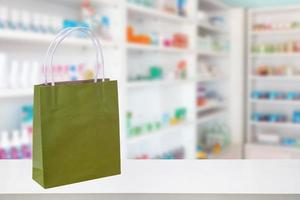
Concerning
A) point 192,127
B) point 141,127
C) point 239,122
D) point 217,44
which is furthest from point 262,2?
point 141,127

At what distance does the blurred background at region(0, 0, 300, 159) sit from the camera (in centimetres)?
210

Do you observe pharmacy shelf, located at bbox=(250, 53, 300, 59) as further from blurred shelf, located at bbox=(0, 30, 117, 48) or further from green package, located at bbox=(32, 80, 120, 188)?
green package, located at bbox=(32, 80, 120, 188)

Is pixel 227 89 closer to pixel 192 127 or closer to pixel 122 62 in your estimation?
pixel 192 127

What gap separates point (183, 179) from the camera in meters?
0.80

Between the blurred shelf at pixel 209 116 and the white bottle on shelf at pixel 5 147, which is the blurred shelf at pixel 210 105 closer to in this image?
the blurred shelf at pixel 209 116

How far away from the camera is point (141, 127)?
9.47ft

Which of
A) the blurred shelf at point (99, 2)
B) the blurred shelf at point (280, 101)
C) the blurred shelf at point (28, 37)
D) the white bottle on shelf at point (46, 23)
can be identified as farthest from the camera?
the blurred shelf at point (280, 101)

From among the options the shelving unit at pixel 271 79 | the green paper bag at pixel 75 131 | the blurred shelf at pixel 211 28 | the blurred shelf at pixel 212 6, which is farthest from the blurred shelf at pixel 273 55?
the green paper bag at pixel 75 131

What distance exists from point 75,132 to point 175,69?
3169 mm

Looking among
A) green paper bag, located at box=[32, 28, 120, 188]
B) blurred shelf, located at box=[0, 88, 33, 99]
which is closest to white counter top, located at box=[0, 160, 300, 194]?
green paper bag, located at box=[32, 28, 120, 188]

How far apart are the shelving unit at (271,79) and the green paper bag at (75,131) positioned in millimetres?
4250

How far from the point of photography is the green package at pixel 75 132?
0.53 meters

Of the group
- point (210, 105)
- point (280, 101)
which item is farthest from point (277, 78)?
point (210, 105)

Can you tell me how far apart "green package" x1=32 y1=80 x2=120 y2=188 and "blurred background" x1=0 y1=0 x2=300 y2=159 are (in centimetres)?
5
